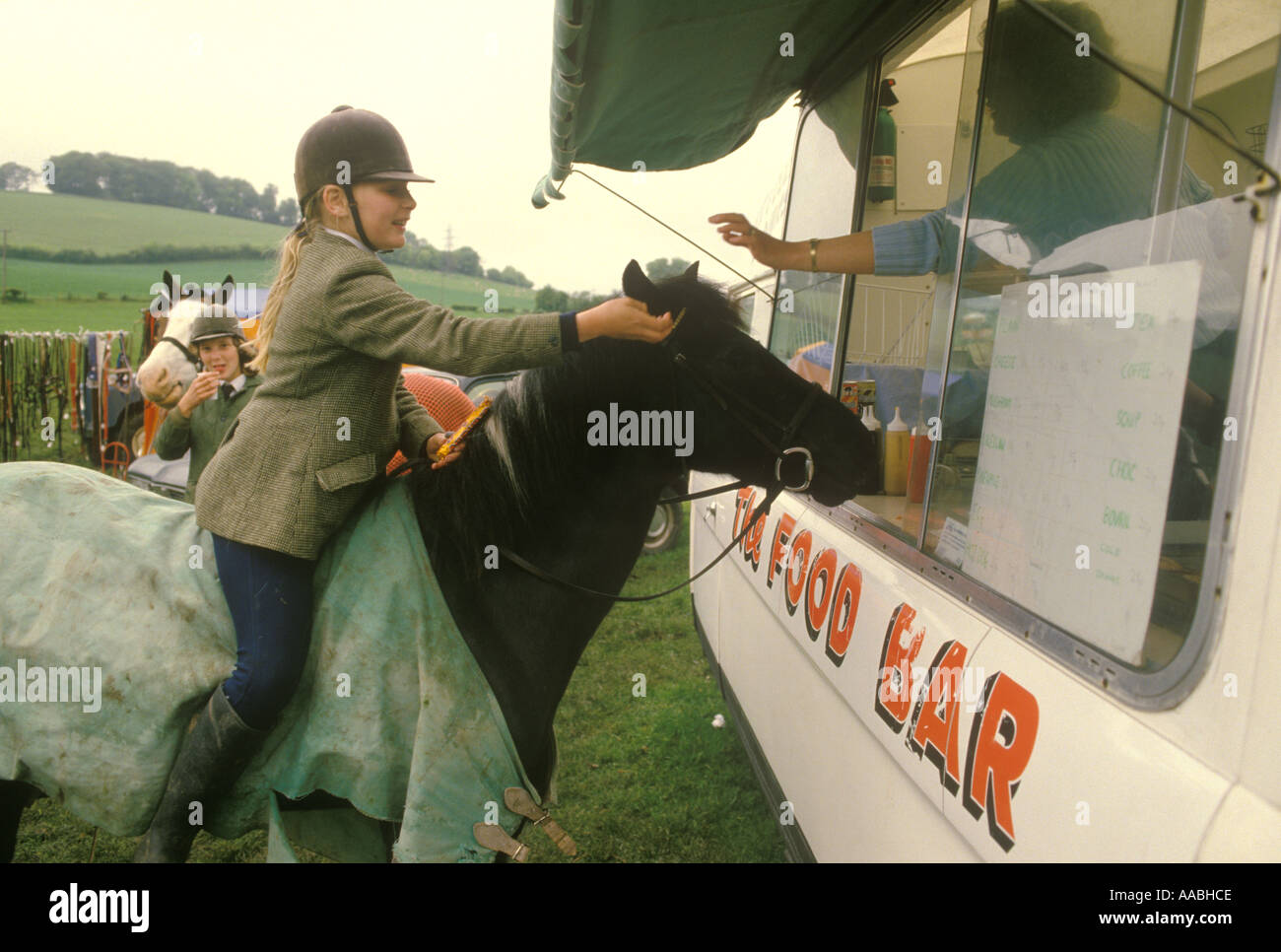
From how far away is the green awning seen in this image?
7.41 ft

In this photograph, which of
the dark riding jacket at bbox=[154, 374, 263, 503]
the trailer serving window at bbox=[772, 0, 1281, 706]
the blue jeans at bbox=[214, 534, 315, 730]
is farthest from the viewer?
the dark riding jacket at bbox=[154, 374, 263, 503]

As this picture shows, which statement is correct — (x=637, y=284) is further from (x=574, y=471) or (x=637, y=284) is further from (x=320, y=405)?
(x=320, y=405)

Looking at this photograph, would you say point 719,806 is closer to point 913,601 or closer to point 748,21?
point 913,601

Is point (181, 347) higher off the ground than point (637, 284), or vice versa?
point (637, 284)

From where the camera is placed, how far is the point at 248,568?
6.52 ft

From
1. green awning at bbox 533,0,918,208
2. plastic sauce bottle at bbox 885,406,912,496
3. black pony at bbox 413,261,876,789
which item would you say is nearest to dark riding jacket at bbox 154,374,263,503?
green awning at bbox 533,0,918,208

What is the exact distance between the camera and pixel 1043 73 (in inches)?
72.9

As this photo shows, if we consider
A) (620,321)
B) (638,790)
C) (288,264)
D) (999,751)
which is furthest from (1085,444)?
(638,790)

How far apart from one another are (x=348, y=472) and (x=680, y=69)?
1.95 m

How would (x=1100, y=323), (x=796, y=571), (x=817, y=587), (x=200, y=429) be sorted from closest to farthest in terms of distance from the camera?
(x=1100, y=323) → (x=817, y=587) → (x=796, y=571) → (x=200, y=429)

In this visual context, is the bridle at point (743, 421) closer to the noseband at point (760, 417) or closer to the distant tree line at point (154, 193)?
the noseband at point (760, 417)

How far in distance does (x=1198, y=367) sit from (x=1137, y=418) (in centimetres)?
15

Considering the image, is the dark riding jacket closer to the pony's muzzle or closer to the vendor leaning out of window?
the vendor leaning out of window
